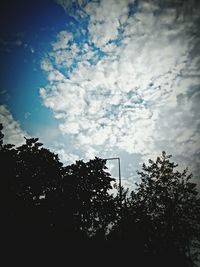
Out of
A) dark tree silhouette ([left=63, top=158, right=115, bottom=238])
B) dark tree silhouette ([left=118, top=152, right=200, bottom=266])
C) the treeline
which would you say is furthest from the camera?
dark tree silhouette ([left=118, top=152, right=200, bottom=266])

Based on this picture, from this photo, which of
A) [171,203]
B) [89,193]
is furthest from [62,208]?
[171,203]

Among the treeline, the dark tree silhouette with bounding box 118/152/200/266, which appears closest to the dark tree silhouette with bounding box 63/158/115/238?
the treeline

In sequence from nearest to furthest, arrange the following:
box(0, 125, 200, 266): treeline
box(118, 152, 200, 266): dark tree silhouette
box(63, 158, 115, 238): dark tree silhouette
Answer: box(0, 125, 200, 266): treeline
box(63, 158, 115, 238): dark tree silhouette
box(118, 152, 200, 266): dark tree silhouette

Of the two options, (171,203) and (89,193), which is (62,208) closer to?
(89,193)

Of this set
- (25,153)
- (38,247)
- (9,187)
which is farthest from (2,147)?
(38,247)

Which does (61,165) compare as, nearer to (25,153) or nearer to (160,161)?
(25,153)

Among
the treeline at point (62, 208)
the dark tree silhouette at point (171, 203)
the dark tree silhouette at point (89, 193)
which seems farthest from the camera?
the dark tree silhouette at point (171, 203)

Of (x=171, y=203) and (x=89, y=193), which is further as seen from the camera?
(x=171, y=203)

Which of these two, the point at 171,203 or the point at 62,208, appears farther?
the point at 171,203

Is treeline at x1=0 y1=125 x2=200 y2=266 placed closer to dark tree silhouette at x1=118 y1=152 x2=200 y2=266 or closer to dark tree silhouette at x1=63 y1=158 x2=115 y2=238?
dark tree silhouette at x1=63 y1=158 x2=115 y2=238

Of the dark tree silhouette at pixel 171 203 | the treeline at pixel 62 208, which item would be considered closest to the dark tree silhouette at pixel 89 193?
the treeline at pixel 62 208

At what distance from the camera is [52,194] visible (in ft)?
42.9

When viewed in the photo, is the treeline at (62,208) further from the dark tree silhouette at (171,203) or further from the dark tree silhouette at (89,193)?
the dark tree silhouette at (171,203)

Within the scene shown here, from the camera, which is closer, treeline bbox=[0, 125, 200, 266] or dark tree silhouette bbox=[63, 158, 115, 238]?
treeline bbox=[0, 125, 200, 266]
